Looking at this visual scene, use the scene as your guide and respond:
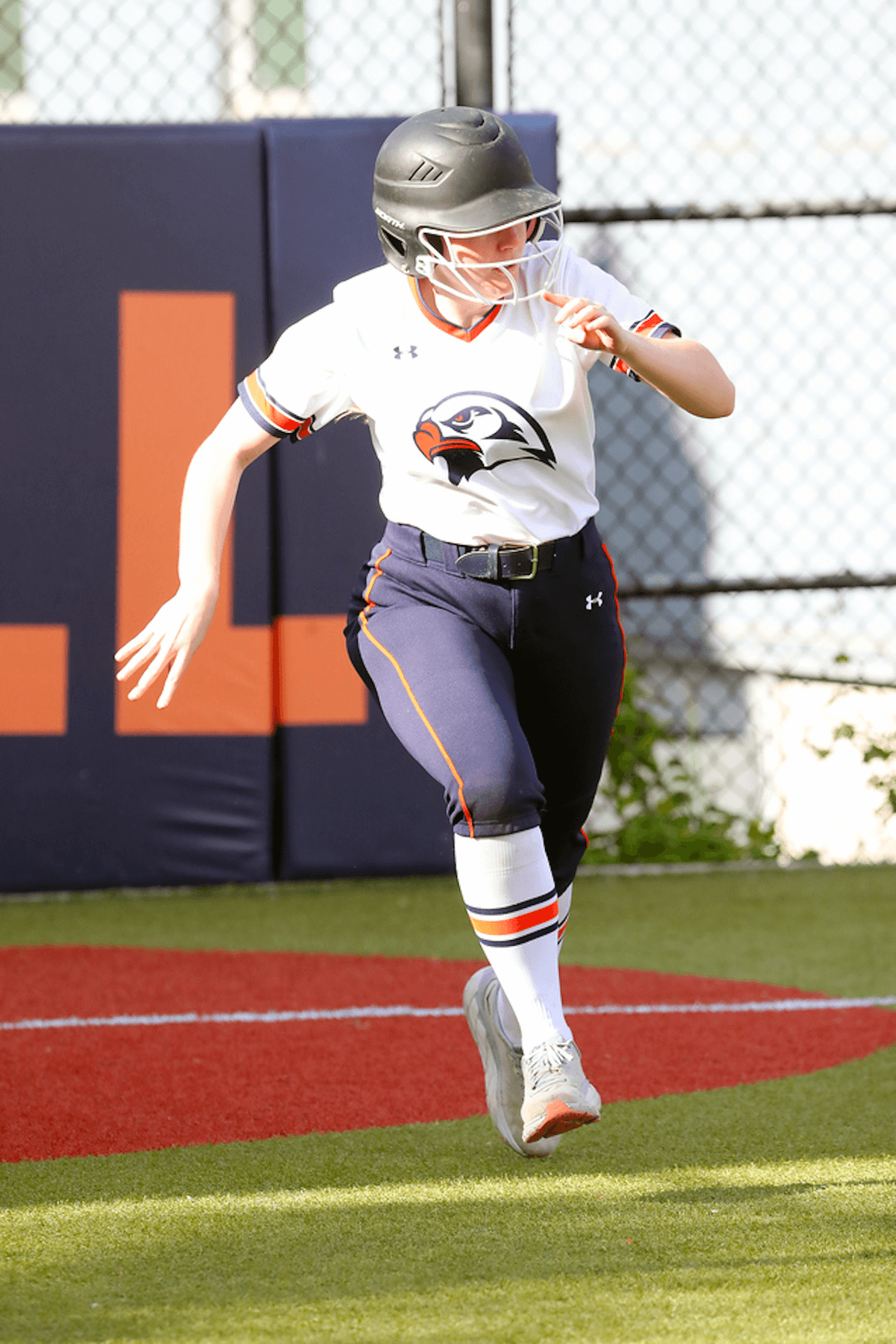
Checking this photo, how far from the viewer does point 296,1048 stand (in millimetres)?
3543

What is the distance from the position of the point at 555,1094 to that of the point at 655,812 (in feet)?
13.5

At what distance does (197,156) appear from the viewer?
5.57 metres

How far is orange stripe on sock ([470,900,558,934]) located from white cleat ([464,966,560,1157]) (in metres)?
0.28

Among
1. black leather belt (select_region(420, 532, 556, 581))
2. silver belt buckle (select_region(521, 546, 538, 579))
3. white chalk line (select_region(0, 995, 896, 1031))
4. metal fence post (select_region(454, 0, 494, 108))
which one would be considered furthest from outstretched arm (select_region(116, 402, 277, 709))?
metal fence post (select_region(454, 0, 494, 108))

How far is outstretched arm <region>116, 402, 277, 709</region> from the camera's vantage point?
102 inches

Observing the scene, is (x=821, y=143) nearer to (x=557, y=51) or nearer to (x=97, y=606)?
(x=557, y=51)

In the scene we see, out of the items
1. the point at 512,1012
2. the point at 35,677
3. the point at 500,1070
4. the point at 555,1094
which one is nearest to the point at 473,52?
the point at 35,677

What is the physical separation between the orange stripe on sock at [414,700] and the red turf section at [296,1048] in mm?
767

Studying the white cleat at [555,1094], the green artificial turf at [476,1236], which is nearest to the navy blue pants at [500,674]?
the white cleat at [555,1094]

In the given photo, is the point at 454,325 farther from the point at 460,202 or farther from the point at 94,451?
the point at 94,451

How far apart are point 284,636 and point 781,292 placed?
3.04 m

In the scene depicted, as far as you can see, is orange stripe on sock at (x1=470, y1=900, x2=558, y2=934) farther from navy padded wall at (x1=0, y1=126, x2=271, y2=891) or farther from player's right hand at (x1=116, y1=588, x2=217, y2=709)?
navy padded wall at (x1=0, y1=126, x2=271, y2=891)

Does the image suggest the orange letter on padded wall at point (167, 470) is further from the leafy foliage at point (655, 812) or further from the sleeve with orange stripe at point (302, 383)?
the sleeve with orange stripe at point (302, 383)

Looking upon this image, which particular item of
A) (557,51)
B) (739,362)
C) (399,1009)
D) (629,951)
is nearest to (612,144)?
(557,51)
